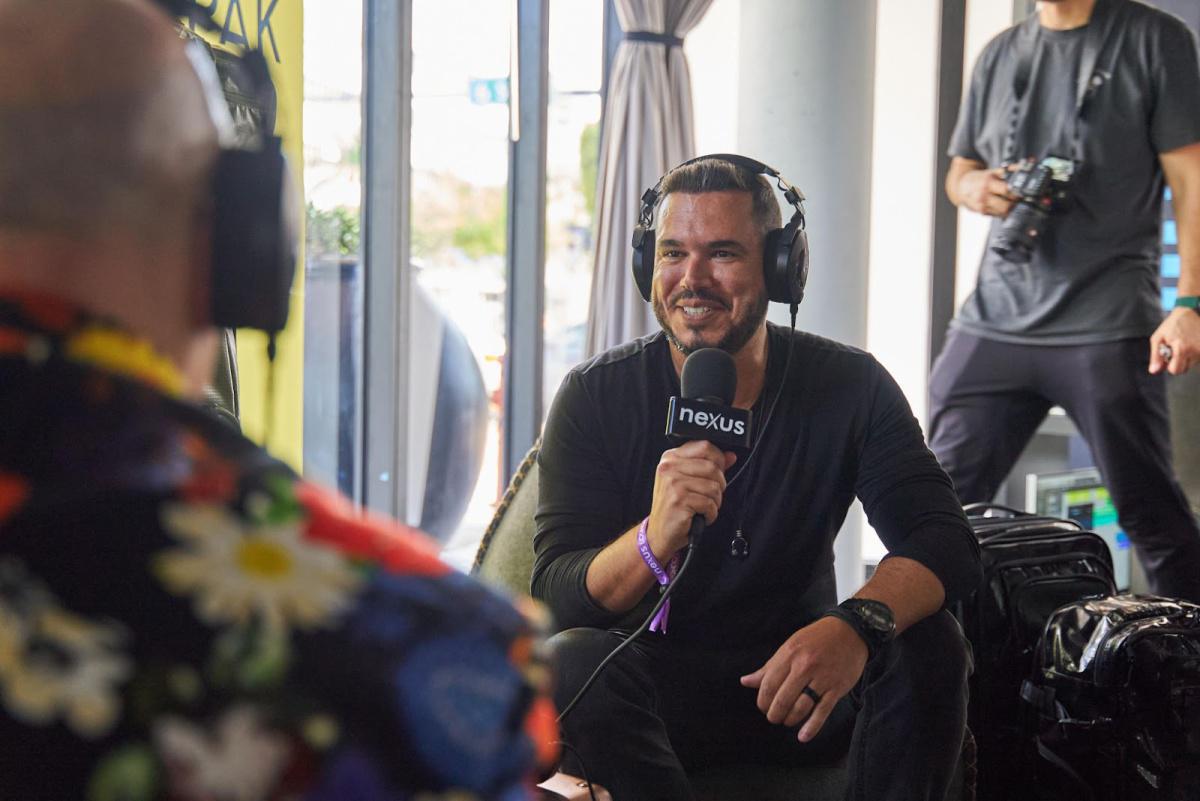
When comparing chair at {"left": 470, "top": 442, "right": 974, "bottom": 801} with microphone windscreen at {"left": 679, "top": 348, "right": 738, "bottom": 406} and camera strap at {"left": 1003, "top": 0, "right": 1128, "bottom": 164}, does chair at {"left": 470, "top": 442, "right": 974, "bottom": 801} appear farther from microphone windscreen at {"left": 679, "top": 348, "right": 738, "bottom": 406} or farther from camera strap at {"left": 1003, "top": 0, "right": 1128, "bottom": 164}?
camera strap at {"left": 1003, "top": 0, "right": 1128, "bottom": 164}

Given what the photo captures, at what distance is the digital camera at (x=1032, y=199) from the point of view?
2426 millimetres

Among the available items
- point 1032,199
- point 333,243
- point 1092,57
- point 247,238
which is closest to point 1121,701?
point 1032,199

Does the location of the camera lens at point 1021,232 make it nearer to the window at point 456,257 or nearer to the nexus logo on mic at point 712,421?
the nexus logo on mic at point 712,421

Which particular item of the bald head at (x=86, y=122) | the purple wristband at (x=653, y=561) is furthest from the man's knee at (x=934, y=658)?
the bald head at (x=86, y=122)

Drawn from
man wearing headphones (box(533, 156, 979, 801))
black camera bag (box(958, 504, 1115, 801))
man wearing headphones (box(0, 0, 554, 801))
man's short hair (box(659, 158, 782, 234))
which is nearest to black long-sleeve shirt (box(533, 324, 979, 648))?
man wearing headphones (box(533, 156, 979, 801))

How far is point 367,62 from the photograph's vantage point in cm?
321

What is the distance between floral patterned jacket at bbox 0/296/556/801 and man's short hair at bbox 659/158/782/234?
138 cm

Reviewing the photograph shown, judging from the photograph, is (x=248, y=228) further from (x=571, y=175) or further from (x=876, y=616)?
(x=571, y=175)

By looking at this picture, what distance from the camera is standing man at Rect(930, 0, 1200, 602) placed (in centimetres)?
234

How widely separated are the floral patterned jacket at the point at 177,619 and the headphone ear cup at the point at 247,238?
7 cm

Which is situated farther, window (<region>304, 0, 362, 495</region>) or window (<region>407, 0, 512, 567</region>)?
window (<region>407, 0, 512, 567</region>)

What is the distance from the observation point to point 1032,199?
2.43 meters

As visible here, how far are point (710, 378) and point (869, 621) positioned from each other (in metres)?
0.35

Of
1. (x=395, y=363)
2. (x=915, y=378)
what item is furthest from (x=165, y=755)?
(x=915, y=378)
